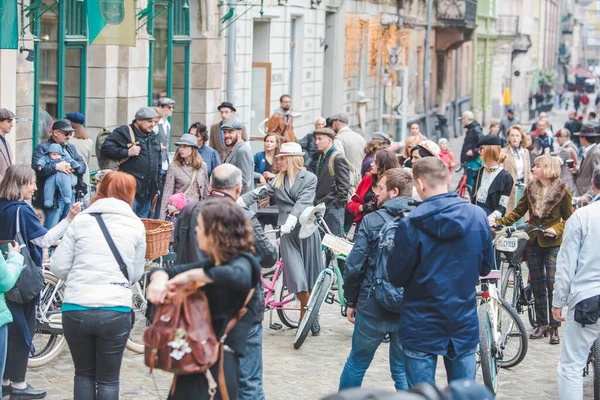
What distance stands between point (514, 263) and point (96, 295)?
4.79 meters

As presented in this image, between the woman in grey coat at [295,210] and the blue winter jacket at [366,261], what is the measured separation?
9.02ft

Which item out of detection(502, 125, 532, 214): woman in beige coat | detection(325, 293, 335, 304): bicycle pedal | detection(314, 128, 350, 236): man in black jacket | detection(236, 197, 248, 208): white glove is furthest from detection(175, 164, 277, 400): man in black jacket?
detection(502, 125, 532, 214): woman in beige coat

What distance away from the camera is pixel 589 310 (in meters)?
7.34

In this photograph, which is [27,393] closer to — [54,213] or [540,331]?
[54,213]

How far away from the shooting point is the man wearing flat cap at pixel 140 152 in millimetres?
12695

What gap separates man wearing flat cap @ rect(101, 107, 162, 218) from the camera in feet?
41.7

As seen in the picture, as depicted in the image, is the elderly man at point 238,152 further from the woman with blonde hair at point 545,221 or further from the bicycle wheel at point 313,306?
the woman with blonde hair at point 545,221

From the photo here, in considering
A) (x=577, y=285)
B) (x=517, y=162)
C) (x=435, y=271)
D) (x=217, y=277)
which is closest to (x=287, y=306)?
(x=577, y=285)

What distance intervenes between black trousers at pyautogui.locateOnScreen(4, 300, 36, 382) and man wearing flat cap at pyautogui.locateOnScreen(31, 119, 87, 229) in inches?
162

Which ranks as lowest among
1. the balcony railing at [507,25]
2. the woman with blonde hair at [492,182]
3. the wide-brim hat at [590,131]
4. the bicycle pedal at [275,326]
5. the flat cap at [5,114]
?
the bicycle pedal at [275,326]

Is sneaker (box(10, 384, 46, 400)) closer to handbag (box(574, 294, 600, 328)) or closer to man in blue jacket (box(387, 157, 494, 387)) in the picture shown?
man in blue jacket (box(387, 157, 494, 387))

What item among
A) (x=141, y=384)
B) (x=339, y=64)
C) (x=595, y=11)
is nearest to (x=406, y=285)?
(x=141, y=384)

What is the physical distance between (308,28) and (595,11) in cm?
11817

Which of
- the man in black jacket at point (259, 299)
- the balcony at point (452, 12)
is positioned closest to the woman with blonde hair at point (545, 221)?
the man in black jacket at point (259, 299)
